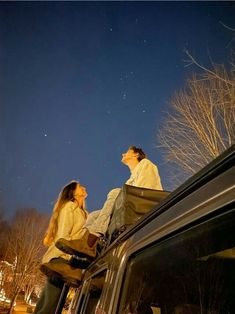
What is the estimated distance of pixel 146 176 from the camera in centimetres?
280

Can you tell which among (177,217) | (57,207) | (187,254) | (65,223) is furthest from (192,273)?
(57,207)

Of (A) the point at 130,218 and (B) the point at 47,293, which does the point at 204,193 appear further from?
(B) the point at 47,293

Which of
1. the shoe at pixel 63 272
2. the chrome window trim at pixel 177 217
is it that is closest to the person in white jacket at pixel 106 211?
the shoe at pixel 63 272

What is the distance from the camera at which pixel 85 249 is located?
8.87 ft

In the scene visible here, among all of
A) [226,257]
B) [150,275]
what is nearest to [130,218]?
[150,275]

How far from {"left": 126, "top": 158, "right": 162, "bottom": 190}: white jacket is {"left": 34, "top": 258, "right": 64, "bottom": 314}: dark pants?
112 centimetres

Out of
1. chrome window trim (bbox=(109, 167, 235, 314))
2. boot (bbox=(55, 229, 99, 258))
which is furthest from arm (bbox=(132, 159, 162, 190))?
chrome window trim (bbox=(109, 167, 235, 314))

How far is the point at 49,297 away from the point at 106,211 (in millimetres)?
1229

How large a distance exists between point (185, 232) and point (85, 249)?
6.23 feet

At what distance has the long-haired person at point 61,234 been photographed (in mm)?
3057

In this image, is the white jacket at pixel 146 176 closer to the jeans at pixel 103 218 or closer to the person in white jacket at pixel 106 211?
the person in white jacket at pixel 106 211

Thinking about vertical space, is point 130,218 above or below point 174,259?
above

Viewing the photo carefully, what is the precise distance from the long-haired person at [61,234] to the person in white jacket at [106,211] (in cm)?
37

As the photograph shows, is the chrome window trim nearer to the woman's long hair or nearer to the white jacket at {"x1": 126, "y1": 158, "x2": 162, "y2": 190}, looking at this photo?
the white jacket at {"x1": 126, "y1": 158, "x2": 162, "y2": 190}
